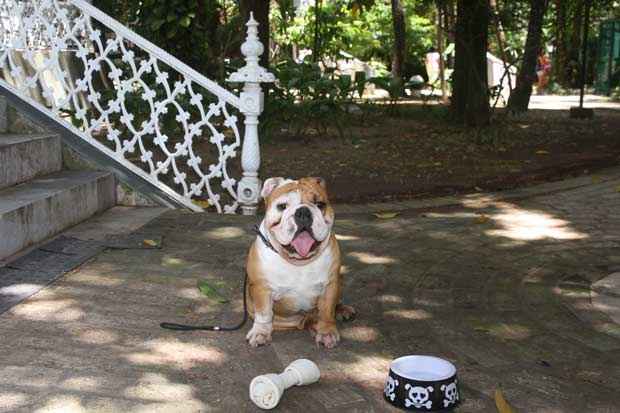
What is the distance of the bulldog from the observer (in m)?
3.69

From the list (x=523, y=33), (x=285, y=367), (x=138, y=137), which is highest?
(x=523, y=33)

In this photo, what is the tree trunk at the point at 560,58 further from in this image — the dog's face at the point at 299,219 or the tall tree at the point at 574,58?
the dog's face at the point at 299,219

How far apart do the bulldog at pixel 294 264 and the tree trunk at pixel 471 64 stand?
875 centimetres

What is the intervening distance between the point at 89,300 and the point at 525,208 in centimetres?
420

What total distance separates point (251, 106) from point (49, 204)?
6.30 feet

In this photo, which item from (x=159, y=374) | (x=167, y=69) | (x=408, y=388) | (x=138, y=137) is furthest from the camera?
(x=167, y=69)

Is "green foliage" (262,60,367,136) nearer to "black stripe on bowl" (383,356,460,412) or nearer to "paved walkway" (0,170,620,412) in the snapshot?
"paved walkway" (0,170,620,412)

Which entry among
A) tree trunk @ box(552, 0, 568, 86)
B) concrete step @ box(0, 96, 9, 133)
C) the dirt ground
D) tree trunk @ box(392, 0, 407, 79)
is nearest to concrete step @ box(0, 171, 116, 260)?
concrete step @ box(0, 96, 9, 133)

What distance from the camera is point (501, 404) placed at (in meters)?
3.35

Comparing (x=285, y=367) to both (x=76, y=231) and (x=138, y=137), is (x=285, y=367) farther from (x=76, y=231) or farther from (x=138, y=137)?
(x=138, y=137)

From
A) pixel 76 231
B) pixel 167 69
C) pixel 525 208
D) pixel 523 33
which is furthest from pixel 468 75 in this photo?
pixel 523 33

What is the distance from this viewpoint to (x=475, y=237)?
245 inches

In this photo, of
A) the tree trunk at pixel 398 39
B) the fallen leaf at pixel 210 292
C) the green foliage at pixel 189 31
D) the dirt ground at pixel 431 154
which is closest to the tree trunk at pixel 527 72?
the dirt ground at pixel 431 154

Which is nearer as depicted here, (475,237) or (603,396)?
(603,396)
